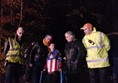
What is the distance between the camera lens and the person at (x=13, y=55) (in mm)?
10383

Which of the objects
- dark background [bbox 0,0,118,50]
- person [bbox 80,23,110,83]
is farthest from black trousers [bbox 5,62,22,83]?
dark background [bbox 0,0,118,50]

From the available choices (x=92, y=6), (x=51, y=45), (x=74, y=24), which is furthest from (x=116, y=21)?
(x=51, y=45)

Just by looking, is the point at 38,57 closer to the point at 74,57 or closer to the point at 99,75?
the point at 74,57

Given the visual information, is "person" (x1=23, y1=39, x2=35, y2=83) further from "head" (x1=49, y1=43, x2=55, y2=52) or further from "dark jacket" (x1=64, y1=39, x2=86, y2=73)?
"dark jacket" (x1=64, y1=39, x2=86, y2=73)

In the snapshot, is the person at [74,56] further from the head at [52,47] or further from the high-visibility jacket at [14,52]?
the high-visibility jacket at [14,52]

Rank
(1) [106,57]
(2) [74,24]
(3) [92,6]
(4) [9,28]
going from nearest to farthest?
1. (1) [106,57]
2. (4) [9,28]
3. (2) [74,24]
4. (3) [92,6]

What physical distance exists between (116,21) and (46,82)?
10218 millimetres

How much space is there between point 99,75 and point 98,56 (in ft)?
1.74

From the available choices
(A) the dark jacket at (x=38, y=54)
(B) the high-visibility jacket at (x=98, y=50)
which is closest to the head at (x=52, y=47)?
(A) the dark jacket at (x=38, y=54)

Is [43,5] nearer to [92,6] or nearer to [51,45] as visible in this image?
[92,6]

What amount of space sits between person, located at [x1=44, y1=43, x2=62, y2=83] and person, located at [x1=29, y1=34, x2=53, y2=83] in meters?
0.18

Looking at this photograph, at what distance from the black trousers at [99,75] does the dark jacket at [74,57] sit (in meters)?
0.47

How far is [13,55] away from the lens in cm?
1045

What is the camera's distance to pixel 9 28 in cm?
1551
